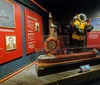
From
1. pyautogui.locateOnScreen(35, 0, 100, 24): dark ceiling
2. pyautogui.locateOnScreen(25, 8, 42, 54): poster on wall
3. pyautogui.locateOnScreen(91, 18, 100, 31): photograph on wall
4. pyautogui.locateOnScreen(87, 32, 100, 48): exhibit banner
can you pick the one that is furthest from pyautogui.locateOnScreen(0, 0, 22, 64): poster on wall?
pyautogui.locateOnScreen(91, 18, 100, 31): photograph on wall

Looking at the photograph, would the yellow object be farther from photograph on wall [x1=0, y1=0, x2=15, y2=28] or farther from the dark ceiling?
the dark ceiling

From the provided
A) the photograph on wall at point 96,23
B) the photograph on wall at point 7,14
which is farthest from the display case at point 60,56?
the photograph on wall at point 96,23

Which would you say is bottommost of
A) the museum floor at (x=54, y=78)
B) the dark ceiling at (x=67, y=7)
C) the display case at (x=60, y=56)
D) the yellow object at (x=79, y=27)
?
the museum floor at (x=54, y=78)

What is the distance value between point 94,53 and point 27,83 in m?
1.38

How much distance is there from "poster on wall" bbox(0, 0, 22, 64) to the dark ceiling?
2013 mm

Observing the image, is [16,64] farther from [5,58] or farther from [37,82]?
[37,82]

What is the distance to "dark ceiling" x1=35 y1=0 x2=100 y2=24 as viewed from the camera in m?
4.11

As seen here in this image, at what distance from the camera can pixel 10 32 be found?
6.45 feet

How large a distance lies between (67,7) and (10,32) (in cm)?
271

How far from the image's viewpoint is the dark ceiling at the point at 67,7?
13.5ft

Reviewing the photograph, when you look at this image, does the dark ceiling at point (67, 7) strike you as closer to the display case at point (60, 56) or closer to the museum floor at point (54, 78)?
the display case at point (60, 56)

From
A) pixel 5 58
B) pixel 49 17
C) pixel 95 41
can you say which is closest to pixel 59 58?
pixel 5 58

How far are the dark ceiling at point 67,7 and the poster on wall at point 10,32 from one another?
6.60 feet

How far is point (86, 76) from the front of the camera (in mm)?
2059
